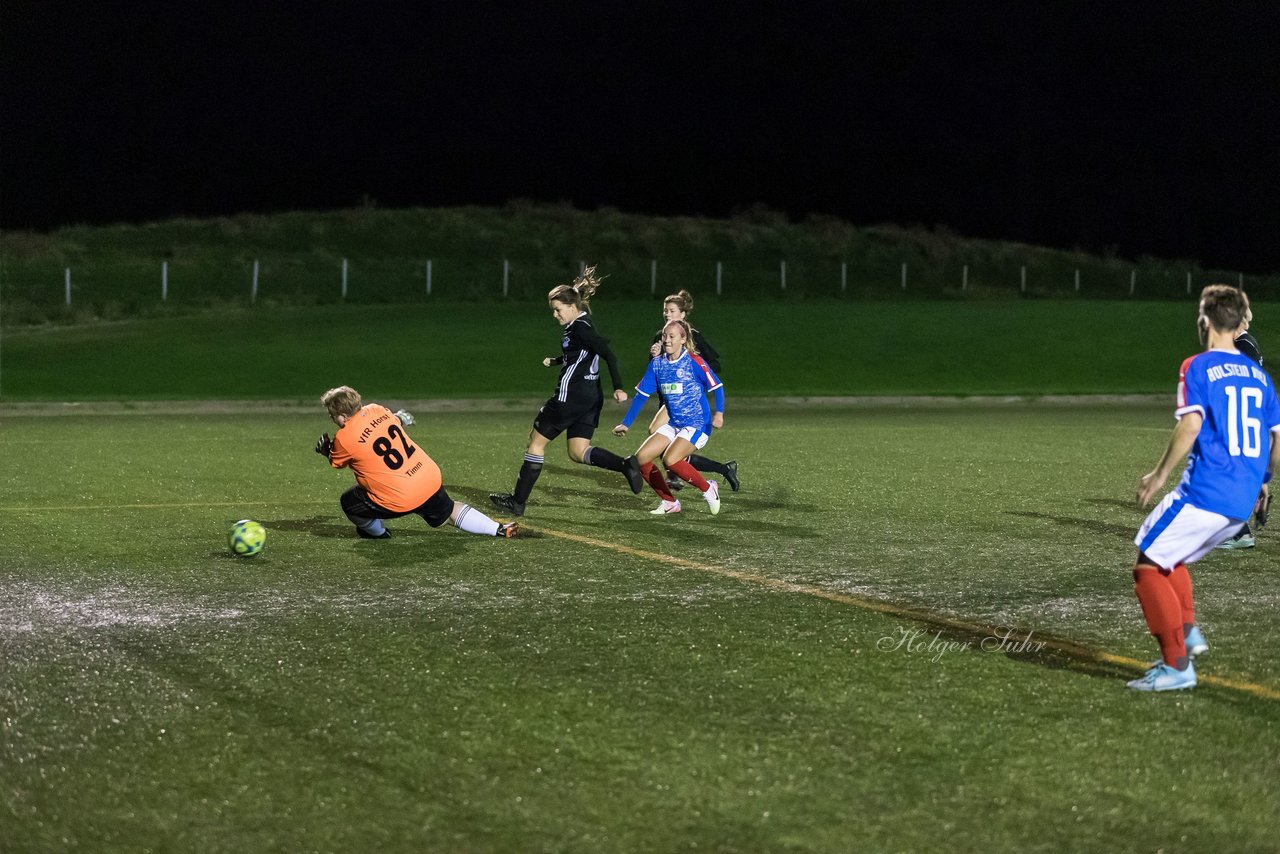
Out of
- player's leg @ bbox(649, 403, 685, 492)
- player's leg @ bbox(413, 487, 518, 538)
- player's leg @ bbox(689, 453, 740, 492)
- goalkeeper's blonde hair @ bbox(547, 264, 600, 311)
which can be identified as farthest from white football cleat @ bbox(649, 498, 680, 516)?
player's leg @ bbox(413, 487, 518, 538)

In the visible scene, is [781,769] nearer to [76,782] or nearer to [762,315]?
[76,782]

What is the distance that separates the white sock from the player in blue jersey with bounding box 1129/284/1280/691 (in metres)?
5.43

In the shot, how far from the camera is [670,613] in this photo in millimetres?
8148

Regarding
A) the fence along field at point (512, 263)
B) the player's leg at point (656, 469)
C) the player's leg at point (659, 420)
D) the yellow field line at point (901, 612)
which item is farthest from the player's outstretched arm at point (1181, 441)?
the fence along field at point (512, 263)

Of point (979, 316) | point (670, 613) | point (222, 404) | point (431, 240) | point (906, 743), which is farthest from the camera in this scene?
point (431, 240)

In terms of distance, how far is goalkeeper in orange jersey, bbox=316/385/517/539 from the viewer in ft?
33.9

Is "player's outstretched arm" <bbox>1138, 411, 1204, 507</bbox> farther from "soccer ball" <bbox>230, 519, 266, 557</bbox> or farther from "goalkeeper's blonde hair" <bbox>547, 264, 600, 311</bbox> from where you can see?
"goalkeeper's blonde hair" <bbox>547, 264, 600, 311</bbox>

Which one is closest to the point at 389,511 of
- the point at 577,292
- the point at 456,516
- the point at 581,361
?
the point at 456,516

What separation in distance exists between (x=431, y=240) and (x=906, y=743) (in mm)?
53867

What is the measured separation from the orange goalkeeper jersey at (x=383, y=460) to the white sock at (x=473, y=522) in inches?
12.7

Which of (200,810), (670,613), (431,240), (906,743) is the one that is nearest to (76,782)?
(200,810)

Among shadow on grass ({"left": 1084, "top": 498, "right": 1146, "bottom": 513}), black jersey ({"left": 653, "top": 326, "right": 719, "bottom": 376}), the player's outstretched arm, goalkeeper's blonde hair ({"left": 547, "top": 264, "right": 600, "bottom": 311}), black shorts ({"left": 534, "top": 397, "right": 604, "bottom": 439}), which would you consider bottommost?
shadow on grass ({"left": 1084, "top": 498, "right": 1146, "bottom": 513})

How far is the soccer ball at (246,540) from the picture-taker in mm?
10039

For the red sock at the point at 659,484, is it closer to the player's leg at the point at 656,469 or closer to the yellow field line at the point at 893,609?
the player's leg at the point at 656,469
